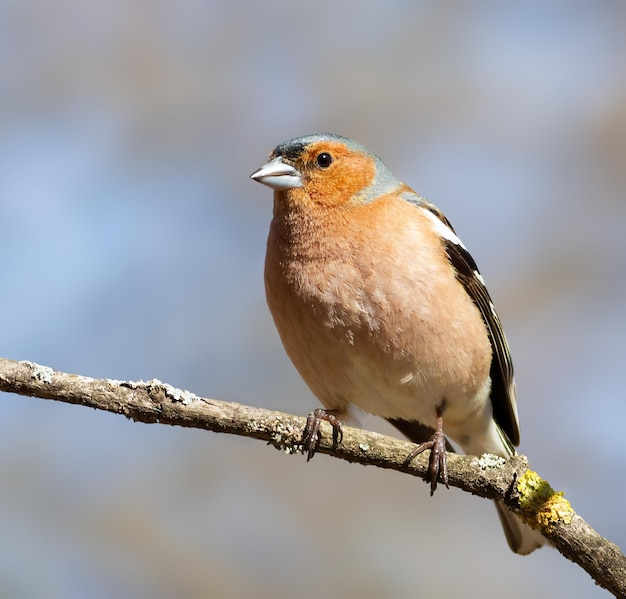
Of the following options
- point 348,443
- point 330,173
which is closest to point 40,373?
point 348,443

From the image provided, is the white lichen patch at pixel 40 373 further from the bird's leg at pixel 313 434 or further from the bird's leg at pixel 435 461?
→ the bird's leg at pixel 435 461

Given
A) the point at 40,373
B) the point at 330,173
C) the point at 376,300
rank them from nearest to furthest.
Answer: the point at 40,373 < the point at 376,300 < the point at 330,173

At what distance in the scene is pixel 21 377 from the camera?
10.6 ft

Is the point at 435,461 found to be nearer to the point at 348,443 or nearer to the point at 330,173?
the point at 348,443

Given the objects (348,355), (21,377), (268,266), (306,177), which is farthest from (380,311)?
(21,377)

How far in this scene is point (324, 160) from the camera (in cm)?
510

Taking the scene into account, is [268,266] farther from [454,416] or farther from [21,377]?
[21,377]

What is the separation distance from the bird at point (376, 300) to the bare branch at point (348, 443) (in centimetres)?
33

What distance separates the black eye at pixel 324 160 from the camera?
5.08 metres

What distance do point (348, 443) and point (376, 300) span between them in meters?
1.07

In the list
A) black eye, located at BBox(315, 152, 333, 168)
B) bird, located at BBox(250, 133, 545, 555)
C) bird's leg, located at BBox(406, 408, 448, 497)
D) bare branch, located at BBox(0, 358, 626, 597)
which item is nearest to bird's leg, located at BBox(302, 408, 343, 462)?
bare branch, located at BBox(0, 358, 626, 597)

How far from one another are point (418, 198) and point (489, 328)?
0.98 metres

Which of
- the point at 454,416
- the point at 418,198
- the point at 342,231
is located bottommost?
the point at 454,416

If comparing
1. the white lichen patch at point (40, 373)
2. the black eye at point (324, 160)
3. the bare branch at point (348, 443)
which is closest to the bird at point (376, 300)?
the black eye at point (324, 160)
